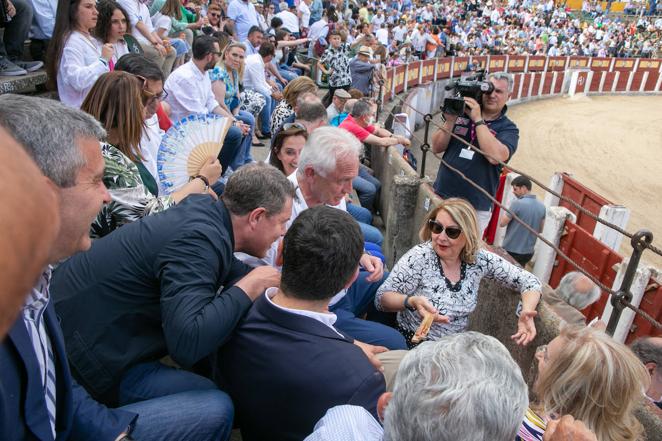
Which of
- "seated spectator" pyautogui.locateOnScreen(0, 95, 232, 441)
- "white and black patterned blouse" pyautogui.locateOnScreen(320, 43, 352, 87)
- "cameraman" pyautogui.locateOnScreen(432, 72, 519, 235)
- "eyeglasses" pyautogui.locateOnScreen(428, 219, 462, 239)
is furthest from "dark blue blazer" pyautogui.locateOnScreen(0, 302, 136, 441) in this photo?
"white and black patterned blouse" pyautogui.locateOnScreen(320, 43, 352, 87)

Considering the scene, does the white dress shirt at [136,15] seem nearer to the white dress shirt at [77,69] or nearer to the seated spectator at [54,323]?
the white dress shirt at [77,69]

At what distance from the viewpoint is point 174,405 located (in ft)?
5.91

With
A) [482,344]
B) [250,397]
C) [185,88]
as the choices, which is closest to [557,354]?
[482,344]

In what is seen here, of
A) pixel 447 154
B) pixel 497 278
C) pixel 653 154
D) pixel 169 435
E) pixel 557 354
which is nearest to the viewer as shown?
pixel 169 435

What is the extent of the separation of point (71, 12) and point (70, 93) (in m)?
0.63

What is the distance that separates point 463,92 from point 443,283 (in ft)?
6.02

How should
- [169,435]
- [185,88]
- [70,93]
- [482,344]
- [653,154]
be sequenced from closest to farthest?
[482,344] → [169,435] → [70,93] → [185,88] → [653,154]

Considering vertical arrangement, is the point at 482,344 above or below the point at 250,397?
above

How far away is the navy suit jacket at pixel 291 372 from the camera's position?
1.61 meters

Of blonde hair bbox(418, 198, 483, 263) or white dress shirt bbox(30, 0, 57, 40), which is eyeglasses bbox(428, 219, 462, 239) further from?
white dress shirt bbox(30, 0, 57, 40)

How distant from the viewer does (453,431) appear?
3.59 ft

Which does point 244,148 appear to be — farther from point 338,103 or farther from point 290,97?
point 338,103

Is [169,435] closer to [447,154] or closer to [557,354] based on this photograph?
[557,354]

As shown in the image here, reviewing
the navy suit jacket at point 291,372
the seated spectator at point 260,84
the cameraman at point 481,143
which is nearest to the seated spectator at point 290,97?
the cameraman at point 481,143
